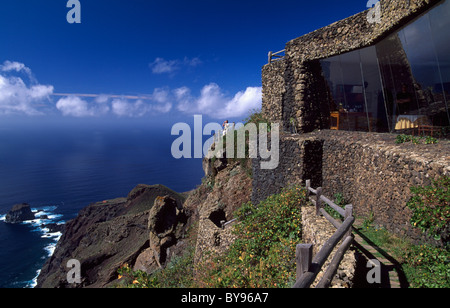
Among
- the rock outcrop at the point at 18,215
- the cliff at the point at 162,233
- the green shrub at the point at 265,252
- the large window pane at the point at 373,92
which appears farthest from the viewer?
the rock outcrop at the point at 18,215

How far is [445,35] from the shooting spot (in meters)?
7.91

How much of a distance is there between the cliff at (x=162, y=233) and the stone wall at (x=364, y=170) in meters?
2.74

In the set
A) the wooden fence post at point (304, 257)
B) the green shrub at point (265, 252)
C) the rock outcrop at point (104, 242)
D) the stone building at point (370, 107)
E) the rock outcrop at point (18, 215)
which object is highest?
the stone building at point (370, 107)

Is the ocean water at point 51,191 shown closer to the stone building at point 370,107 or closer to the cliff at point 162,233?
the cliff at point 162,233

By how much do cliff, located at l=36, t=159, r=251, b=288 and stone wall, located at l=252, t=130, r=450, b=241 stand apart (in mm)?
2743

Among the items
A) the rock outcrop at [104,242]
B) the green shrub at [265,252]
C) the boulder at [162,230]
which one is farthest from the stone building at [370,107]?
the rock outcrop at [104,242]

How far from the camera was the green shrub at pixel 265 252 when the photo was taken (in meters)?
5.40

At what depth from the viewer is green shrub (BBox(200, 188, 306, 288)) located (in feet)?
17.7

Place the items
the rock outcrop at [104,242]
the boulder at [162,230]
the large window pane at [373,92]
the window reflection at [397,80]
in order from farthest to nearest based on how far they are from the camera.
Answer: the rock outcrop at [104,242] → the boulder at [162,230] → the large window pane at [373,92] → the window reflection at [397,80]

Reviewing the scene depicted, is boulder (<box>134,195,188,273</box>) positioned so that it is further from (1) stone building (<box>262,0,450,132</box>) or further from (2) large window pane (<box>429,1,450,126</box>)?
(2) large window pane (<box>429,1,450,126</box>)

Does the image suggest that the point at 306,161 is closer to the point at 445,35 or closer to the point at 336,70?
the point at 336,70

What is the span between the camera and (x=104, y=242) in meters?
31.6

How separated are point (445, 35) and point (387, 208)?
5914mm

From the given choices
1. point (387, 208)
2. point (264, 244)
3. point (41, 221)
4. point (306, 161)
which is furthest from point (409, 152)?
point (41, 221)
